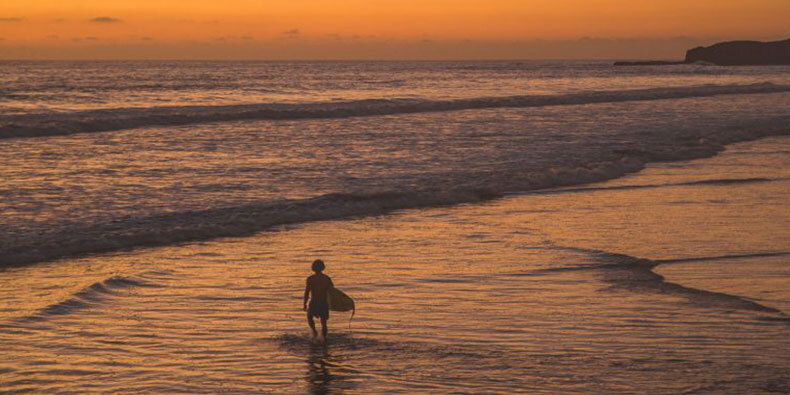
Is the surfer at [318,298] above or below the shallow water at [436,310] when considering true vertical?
above

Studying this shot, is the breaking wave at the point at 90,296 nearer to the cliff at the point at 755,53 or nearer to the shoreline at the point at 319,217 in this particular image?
the shoreline at the point at 319,217

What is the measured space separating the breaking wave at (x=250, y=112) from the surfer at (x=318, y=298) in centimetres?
2670

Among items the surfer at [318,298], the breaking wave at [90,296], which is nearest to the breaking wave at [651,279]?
the surfer at [318,298]

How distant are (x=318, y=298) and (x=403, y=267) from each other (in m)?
2.79

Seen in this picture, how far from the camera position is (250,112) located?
141 ft

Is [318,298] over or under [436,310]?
over

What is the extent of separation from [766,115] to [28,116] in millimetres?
31266

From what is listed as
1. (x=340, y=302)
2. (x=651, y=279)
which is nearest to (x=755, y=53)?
(x=651, y=279)

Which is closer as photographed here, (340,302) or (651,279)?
(340,302)

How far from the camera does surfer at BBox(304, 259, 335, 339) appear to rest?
8211 mm

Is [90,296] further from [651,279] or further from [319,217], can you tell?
[651,279]

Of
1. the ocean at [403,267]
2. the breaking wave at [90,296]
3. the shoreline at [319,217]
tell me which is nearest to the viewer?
the ocean at [403,267]

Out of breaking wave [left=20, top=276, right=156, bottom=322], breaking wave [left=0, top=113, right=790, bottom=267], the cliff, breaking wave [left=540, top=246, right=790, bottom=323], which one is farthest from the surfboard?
the cliff

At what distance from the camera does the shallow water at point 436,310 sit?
23.2 ft
